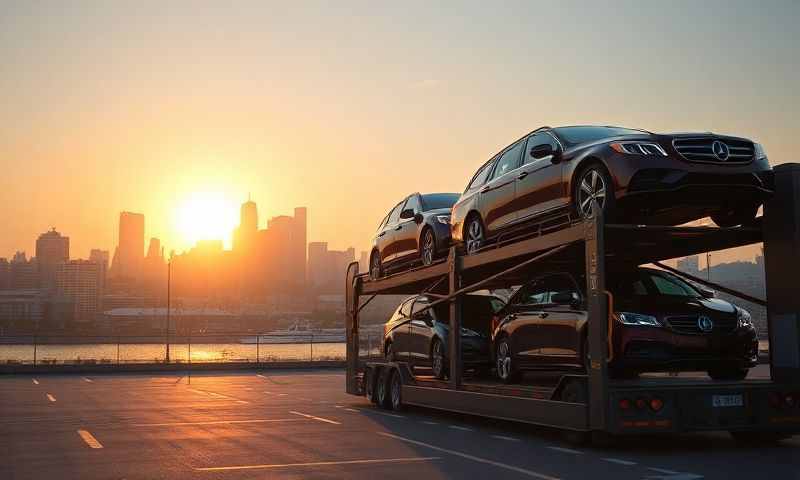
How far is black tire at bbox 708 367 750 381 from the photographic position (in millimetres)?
11242

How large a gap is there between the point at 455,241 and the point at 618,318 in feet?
15.5

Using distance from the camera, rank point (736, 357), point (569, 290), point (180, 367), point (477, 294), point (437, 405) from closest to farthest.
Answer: point (736, 357) < point (569, 290) < point (437, 405) < point (477, 294) < point (180, 367)

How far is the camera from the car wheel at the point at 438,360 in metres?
15.3

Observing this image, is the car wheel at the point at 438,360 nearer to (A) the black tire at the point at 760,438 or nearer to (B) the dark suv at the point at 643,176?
(B) the dark suv at the point at 643,176

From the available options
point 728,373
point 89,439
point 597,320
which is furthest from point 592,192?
point 89,439

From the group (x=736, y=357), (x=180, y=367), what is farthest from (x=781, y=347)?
(x=180, y=367)

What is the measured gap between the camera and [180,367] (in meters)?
41.3

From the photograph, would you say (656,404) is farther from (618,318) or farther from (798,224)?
(798,224)

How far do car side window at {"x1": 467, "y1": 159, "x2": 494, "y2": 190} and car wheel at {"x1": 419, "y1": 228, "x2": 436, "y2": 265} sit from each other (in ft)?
5.03

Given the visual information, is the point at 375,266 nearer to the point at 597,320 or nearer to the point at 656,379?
the point at 656,379

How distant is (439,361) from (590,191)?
18.5 feet

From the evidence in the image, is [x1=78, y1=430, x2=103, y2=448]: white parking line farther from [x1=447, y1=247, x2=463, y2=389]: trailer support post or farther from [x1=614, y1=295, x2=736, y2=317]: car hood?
[x1=614, y1=295, x2=736, y2=317]: car hood

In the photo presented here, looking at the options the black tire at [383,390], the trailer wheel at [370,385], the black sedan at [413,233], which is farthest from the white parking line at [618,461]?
the trailer wheel at [370,385]

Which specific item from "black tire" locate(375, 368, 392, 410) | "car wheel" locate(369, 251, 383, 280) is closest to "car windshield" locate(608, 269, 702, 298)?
"black tire" locate(375, 368, 392, 410)
